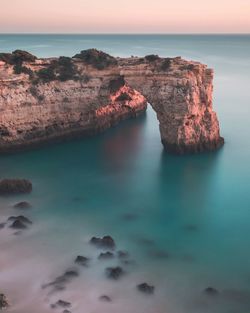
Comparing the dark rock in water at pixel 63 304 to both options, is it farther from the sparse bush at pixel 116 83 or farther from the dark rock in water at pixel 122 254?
the sparse bush at pixel 116 83

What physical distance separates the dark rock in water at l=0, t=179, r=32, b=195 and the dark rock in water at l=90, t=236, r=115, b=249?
34.0ft

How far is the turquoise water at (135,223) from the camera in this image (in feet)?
79.3

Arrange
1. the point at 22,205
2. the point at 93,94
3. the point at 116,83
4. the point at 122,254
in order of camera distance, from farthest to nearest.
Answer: the point at 93,94
the point at 116,83
the point at 22,205
the point at 122,254

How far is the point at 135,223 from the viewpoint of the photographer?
32688 mm

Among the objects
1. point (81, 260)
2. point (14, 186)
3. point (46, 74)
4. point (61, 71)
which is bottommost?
point (81, 260)

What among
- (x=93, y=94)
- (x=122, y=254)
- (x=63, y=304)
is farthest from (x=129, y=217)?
(x=93, y=94)

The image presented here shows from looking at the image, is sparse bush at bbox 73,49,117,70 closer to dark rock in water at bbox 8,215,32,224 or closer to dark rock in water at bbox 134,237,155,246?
dark rock in water at bbox 8,215,32,224

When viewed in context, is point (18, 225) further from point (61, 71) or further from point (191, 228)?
point (61, 71)

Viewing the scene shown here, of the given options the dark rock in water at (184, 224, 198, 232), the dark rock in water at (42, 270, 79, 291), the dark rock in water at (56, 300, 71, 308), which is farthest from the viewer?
the dark rock in water at (184, 224, 198, 232)

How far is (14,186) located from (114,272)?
14904 mm

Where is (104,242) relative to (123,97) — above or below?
below

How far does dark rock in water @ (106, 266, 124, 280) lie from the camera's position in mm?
25620

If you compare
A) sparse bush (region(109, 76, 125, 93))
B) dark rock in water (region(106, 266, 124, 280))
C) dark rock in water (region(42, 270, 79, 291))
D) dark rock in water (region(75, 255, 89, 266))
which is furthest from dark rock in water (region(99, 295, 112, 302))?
sparse bush (region(109, 76, 125, 93))

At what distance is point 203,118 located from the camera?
153ft
